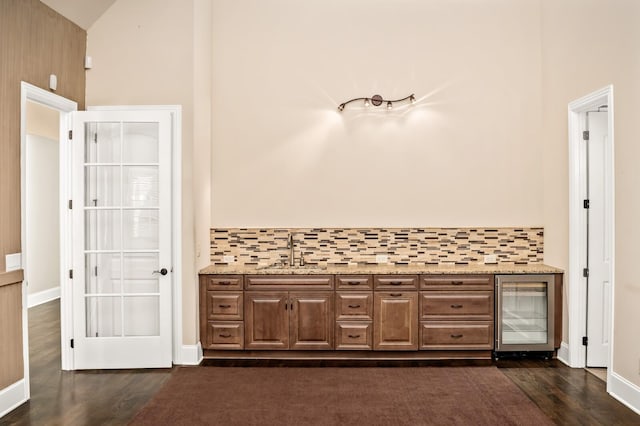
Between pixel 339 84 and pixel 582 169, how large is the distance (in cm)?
258

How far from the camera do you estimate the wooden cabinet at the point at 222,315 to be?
14.5 ft

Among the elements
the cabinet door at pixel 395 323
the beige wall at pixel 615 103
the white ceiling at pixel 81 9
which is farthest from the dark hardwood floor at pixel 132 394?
the white ceiling at pixel 81 9

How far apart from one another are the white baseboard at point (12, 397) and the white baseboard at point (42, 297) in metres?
4.03

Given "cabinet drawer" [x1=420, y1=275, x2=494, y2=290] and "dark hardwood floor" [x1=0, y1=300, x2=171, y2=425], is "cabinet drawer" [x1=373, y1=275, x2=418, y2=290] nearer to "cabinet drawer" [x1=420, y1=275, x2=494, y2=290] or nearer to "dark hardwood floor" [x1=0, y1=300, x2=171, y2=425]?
"cabinet drawer" [x1=420, y1=275, x2=494, y2=290]

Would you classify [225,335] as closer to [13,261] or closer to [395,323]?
[395,323]

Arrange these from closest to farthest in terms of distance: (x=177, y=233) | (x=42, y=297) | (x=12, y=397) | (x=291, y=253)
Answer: (x=12, y=397) → (x=177, y=233) → (x=291, y=253) → (x=42, y=297)

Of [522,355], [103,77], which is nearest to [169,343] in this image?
[103,77]

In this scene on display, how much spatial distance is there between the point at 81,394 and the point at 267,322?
5.44ft

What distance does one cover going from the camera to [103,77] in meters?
4.41

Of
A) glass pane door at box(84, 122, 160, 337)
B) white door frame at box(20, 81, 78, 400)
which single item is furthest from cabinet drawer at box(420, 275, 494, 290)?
white door frame at box(20, 81, 78, 400)

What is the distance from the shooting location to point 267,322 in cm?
441

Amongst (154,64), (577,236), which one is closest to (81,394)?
(154,64)

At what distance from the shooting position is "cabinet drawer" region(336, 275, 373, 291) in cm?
441

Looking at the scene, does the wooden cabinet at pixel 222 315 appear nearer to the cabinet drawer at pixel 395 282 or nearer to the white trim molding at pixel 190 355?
the white trim molding at pixel 190 355
